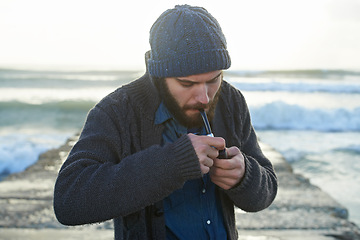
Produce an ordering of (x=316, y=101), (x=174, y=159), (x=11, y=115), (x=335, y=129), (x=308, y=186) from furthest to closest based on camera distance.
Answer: (x=316, y=101) < (x=11, y=115) < (x=335, y=129) < (x=308, y=186) < (x=174, y=159)

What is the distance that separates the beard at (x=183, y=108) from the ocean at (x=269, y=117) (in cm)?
268

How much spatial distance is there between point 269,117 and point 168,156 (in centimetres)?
824

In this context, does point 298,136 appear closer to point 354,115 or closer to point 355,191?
point 354,115

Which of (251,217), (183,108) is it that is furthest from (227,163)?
(251,217)

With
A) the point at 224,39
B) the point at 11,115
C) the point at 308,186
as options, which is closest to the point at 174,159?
the point at 224,39

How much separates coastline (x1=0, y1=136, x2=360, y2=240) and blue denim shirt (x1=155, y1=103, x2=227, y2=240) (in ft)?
4.12

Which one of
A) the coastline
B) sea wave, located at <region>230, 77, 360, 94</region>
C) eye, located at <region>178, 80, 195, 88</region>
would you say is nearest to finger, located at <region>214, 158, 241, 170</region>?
eye, located at <region>178, 80, 195, 88</region>

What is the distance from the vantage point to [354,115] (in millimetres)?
9289

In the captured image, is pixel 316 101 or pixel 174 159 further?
pixel 316 101

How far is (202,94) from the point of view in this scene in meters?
1.27

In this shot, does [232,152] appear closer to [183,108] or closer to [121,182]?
[183,108]

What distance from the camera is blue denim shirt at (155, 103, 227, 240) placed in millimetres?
1309

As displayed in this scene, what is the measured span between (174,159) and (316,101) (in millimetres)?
12007

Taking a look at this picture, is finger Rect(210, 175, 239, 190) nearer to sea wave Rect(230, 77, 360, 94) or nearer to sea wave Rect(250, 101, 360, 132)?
sea wave Rect(250, 101, 360, 132)
